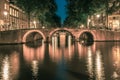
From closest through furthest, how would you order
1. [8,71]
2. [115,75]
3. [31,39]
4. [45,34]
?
[115,75] → [8,71] → [45,34] → [31,39]

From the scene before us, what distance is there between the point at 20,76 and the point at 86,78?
5577mm

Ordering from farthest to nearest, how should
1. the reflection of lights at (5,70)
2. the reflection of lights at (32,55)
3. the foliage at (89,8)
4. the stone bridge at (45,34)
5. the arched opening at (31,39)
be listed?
1. the foliage at (89,8)
2. the arched opening at (31,39)
3. the stone bridge at (45,34)
4. the reflection of lights at (32,55)
5. the reflection of lights at (5,70)

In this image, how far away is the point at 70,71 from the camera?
30141mm

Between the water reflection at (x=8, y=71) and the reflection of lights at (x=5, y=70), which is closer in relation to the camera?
the water reflection at (x=8, y=71)

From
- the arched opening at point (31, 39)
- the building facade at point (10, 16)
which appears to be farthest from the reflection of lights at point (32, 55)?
the building facade at point (10, 16)

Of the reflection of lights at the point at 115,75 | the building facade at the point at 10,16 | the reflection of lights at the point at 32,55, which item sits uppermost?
the building facade at the point at 10,16

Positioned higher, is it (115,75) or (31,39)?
(31,39)

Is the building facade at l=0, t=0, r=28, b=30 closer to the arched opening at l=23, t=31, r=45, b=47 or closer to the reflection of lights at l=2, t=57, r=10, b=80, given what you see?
the arched opening at l=23, t=31, r=45, b=47

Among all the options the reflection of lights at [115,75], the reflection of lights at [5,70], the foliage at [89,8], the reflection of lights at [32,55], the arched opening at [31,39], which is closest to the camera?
the reflection of lights at [115,75]

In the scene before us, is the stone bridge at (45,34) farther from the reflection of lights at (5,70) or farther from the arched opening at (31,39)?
the reflection of lights at (5,70)

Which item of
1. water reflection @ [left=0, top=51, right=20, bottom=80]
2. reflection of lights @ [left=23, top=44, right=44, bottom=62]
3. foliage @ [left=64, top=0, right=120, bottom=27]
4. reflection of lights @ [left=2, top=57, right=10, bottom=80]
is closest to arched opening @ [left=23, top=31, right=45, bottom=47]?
foliage @ [left=64, top=0, right=120, bottom=27]

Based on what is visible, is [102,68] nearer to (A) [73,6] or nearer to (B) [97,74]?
→ (B) [97,74]

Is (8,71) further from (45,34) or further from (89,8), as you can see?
(89,8)

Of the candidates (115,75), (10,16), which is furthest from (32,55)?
(10,16)
